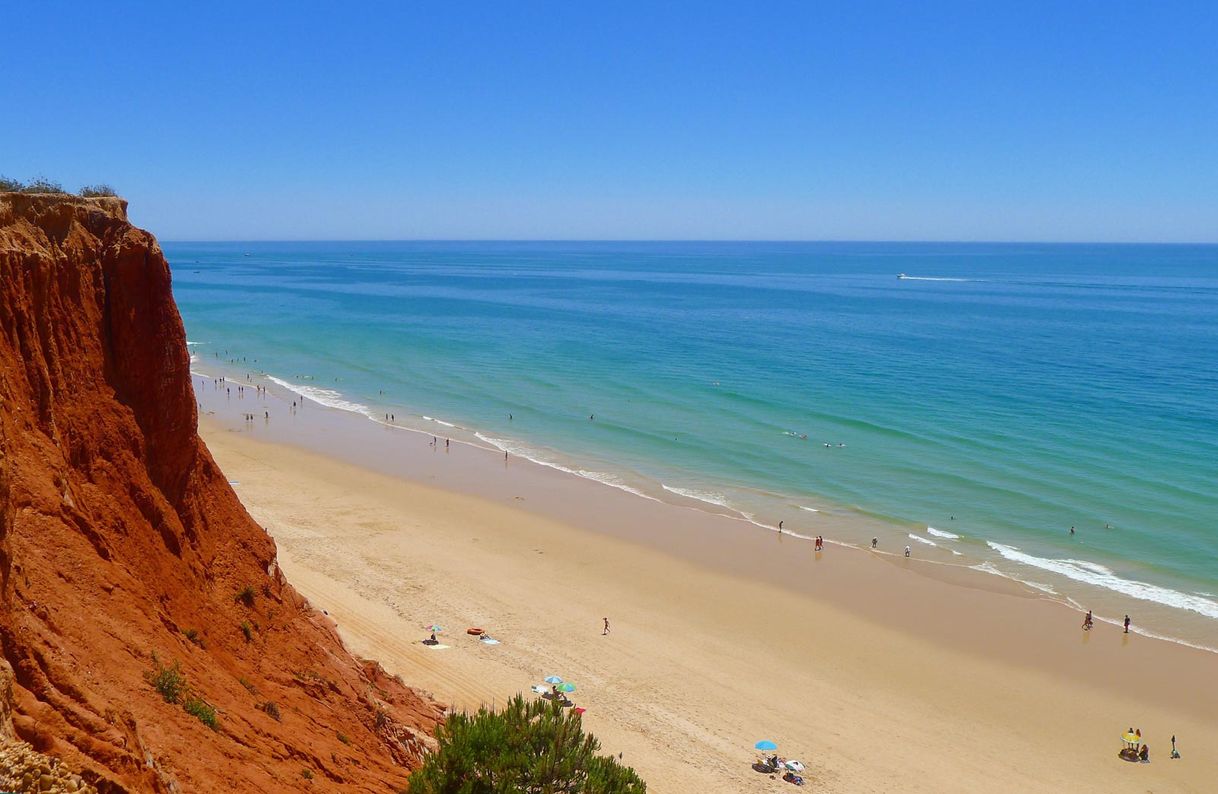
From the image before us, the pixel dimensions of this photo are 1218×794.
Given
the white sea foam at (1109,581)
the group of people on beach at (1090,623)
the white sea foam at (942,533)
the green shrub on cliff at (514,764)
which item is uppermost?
the green shrub on cliff at (514,764)

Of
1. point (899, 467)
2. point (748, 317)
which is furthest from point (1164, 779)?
point (748, 317)

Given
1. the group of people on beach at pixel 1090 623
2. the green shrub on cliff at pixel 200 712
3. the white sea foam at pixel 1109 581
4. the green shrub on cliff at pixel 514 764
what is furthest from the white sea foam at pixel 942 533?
the green shrub on cliff at pixel 200 712

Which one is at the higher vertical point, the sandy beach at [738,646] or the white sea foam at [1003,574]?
the white sea foam at [1003,574]

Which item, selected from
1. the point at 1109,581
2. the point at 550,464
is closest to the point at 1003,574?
the point at 1109,581

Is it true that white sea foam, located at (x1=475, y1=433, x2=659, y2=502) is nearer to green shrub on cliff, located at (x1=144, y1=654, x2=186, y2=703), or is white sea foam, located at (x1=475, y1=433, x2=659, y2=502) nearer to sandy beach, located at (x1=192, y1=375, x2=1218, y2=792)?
sandy beach, located at (x1=192, y1=375, x2=1218, y2=792)

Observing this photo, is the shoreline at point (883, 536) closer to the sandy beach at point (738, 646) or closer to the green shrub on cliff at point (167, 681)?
the sandy beach at point (738, 646)

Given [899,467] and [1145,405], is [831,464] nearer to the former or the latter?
[899,467]
